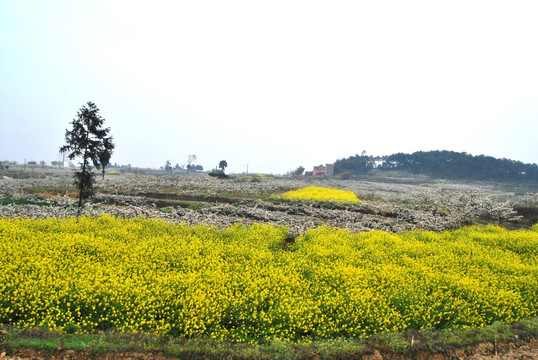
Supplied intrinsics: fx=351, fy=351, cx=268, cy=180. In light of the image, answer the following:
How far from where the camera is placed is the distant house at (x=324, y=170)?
108 metres

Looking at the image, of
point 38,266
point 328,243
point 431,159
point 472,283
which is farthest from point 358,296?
point 431,159

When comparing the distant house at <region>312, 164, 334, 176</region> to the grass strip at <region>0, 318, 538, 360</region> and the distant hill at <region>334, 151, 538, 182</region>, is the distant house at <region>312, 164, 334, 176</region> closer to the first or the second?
the distant hill at <region>334, 151, 538, 182</region>

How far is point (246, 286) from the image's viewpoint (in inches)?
404

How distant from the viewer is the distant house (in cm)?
10812

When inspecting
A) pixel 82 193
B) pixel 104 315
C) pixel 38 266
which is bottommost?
pixel 104 315

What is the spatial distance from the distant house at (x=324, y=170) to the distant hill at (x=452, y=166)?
1.78 m

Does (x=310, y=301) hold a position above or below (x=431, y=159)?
below

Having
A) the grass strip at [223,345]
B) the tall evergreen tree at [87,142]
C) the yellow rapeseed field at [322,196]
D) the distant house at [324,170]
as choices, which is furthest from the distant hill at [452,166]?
the grass strip at [223,345]

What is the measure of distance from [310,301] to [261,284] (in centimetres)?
171

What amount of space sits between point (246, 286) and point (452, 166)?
103 m

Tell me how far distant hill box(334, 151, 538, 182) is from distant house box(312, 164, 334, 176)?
70.3 inches

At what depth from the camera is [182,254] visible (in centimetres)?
1299

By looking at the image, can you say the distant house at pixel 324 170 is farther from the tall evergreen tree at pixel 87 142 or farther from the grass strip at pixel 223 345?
the grass strip at pixel 223 345

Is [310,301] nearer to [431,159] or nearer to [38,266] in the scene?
[38,266]
